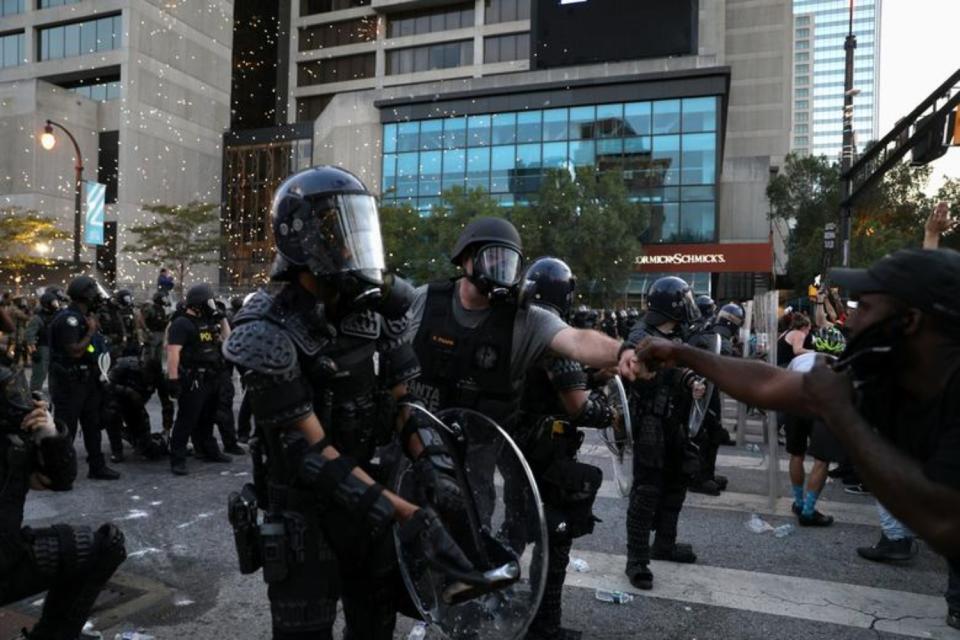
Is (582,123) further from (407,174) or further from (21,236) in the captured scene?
(21,236)

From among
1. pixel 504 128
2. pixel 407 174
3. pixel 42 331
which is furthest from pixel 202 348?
pixel 407 174

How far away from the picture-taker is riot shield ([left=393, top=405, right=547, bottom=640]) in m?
2.59

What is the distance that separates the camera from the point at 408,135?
43.9 metres

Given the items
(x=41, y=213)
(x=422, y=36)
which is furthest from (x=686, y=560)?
(x=422, y=36)

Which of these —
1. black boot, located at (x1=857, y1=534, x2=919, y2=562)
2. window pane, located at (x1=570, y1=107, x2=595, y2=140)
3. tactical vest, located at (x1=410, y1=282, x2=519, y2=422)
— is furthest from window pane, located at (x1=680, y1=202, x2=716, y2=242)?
tactical vest, located at (x1=410, y1=282, x2=519, y2=422)

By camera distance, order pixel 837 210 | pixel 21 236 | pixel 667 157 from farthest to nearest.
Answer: pixel 667 157 → pixel 837 210 → pixel 21 236

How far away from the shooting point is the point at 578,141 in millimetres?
40438

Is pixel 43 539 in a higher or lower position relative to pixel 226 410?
higher

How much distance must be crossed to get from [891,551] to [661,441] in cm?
198

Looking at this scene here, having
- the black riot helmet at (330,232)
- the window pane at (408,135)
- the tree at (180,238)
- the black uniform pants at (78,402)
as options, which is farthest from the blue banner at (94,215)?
the window pane at (408,135)

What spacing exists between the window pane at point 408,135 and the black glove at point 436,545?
42916 mm

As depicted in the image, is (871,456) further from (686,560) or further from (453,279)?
(686,560)

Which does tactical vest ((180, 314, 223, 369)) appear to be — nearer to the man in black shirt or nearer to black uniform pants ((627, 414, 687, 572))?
black uniform pants ((627, 414, 687, 572))

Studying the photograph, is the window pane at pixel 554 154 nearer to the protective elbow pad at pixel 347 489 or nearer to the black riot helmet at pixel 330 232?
the black riot helmet at pixel 330 232
